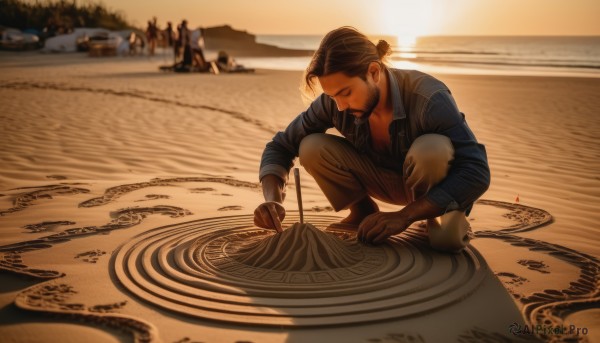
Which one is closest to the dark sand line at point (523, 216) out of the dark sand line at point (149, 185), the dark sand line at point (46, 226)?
the dark sand line at point (149, 185)

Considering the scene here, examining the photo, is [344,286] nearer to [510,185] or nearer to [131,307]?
[131,307]

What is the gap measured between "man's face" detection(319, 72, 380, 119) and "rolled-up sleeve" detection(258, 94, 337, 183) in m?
0.36

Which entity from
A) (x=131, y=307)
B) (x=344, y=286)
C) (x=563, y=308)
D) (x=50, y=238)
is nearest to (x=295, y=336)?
(x=344, y=286)

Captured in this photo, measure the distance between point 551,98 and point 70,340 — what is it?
1082 centimetres

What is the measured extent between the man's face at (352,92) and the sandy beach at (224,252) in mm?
661

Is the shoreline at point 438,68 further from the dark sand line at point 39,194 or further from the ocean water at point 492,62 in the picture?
the dark sand line at point 39,194

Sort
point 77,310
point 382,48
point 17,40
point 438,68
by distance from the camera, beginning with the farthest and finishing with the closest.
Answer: point 17,40 < point 438,68 < point 382,48 < point 77,310

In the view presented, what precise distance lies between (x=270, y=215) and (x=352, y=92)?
71 centimetres

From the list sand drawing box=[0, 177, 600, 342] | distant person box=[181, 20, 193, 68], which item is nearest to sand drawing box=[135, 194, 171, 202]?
sand drawing box=[0, 177, 600, 342]

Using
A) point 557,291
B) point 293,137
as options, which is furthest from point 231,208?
point 557,291

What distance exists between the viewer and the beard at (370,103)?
257cm

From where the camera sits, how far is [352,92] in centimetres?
251

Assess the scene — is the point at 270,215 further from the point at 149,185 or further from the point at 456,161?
the point at 149,185

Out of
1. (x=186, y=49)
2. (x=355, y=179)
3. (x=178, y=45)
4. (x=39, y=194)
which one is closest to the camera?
(x=355, y=179)
